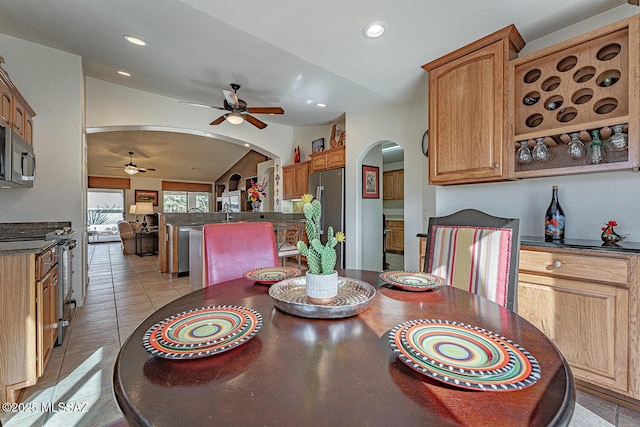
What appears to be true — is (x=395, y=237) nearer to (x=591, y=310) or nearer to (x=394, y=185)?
(x=394, y=185)

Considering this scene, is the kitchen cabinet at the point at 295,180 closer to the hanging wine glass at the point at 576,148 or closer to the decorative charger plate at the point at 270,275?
the hanging wine glass at the point at 576,148

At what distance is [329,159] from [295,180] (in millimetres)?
1159

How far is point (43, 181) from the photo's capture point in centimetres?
280

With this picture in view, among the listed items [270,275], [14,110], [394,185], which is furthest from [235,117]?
[394,185]

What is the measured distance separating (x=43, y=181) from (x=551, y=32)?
4.73 metres

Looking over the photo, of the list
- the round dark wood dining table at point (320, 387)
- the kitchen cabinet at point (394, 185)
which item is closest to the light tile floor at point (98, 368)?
the round dark wood dining table at point (320, 387)

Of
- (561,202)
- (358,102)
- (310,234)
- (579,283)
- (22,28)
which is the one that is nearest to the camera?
(310,234)

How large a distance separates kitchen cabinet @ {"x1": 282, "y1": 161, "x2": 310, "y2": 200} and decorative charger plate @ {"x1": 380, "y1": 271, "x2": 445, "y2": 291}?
4.10m

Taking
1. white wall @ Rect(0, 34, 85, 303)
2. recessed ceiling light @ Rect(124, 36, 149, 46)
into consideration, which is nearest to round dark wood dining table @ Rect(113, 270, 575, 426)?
recessed ceiling light @ Rect(124, 36, 149, 46)

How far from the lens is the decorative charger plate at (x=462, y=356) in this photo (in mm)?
488

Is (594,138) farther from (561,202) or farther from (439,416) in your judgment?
(439,416)

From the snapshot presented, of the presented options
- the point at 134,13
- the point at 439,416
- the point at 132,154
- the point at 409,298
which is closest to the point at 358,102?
the point at 134,13

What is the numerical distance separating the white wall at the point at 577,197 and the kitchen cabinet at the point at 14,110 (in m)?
3.82

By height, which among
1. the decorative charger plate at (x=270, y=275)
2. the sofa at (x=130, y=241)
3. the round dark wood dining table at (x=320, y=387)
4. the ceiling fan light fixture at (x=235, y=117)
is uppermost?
the ceiling fan light fixture at (x=235, y=117)
